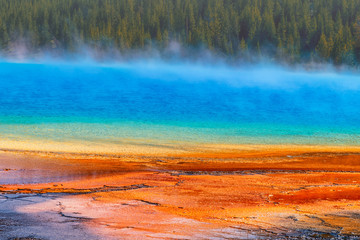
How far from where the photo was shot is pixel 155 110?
25000 mm

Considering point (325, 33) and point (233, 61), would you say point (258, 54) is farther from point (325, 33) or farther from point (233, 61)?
point (325, 33)

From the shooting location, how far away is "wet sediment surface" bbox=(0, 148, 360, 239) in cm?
629

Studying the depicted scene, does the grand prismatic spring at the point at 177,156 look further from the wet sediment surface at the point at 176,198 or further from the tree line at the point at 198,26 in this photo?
the tree line at the point at 198,26

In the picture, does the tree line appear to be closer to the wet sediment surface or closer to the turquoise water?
the turquoise water

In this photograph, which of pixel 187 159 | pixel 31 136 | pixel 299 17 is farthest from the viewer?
pixel 299 17

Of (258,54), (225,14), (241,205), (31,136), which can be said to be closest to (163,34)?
(225,14)

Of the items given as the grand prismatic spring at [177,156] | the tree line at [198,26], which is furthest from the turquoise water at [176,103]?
the tree line at [198,26]

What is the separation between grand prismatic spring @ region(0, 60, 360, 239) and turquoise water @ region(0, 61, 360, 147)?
0.23 feet

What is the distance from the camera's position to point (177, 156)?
42.8 feet

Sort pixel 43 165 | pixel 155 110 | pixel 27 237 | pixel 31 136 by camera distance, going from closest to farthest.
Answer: pixel 27 237, pixel 43 165, pixel 31 136, pixel 155 110

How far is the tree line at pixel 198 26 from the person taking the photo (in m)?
38.0

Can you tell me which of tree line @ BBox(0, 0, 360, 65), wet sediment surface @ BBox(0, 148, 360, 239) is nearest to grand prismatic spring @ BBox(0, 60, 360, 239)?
wet sediment surface @ BBox(0, 148, 360, 239)

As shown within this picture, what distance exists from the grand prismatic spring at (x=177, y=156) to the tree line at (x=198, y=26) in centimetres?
511

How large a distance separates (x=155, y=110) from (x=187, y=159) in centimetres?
1254
